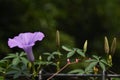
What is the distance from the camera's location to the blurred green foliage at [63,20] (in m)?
3.36

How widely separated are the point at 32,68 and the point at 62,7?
2.95m

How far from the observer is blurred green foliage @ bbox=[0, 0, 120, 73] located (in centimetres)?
336

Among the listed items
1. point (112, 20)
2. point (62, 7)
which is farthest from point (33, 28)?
point (112, 20)

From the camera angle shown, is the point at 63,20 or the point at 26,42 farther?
the point at 63,20

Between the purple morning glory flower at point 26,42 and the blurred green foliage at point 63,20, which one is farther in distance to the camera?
the blurred green foliage at point 63,20

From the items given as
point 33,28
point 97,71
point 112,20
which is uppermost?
point 112,20

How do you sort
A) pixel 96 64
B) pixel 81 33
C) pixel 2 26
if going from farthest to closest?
pixel 81 33, pixel 2 26, pixel 96 64

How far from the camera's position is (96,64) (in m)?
1.37

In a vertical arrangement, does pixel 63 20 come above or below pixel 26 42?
above

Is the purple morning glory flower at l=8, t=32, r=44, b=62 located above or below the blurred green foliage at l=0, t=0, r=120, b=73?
below

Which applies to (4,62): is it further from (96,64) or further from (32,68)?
(96,64)

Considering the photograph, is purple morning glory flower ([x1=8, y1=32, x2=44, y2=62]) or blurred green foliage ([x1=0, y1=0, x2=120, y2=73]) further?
blurred green foliage ([x1=0, y1=0, x2=120, y2=73])

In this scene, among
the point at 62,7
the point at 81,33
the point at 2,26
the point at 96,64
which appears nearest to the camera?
the point at 96,64

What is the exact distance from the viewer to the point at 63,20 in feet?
14.6
